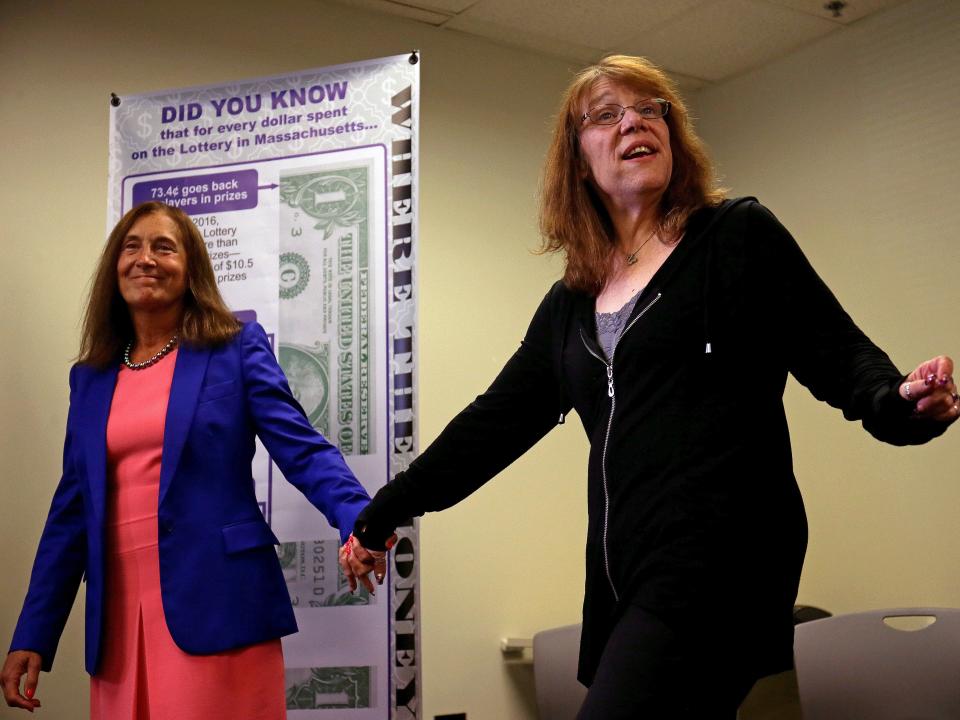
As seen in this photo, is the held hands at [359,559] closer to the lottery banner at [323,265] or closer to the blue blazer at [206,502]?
the blue blazer at [206,502]

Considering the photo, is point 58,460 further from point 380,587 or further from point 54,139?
point 380,587

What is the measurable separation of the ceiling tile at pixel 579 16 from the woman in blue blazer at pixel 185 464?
6.93ft

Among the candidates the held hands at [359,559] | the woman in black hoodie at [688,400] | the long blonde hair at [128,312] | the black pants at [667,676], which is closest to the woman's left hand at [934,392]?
the woman in black hoodie at [688,400]

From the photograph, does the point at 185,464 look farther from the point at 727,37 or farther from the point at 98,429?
the point at 727,37

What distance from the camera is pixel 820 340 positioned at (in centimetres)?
169

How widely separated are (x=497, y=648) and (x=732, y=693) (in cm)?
291

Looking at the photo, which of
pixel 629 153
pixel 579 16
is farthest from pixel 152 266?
pixel 579 16

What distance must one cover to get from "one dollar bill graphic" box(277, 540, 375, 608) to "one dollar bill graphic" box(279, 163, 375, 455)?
282 millimetres

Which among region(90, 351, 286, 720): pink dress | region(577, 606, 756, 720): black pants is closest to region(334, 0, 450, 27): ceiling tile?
region(90, 351, 286, 720): pink dress

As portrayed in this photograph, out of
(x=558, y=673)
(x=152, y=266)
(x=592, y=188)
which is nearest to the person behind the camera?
(x=592, y=188)

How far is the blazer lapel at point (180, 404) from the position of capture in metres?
2.51

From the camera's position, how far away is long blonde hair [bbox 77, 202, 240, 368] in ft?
9.00

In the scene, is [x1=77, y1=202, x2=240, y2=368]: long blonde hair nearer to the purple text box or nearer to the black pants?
the purple text box

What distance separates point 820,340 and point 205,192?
2.09 m
